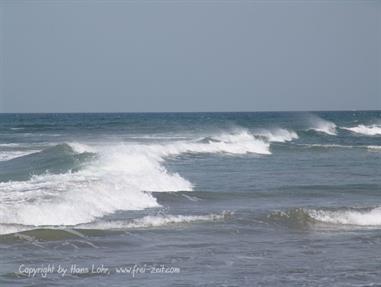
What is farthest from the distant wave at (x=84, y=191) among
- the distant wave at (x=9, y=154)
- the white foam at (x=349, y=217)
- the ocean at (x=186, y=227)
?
the white foam at (x=349, y=217)

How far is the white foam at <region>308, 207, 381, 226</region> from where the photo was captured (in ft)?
50.3

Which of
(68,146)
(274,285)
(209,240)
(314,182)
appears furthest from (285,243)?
(68,146)

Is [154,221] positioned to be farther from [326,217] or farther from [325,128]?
[325,128]

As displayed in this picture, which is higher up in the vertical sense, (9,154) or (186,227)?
(9,154)

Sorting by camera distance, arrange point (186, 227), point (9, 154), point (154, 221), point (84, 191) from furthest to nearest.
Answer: point (9, 154), point (84, 191), point (154, 221), point (186, 227)

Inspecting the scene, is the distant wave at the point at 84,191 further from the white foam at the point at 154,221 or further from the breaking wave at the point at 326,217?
the breaking wave at the point at 326,217

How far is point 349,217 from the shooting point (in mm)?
15562

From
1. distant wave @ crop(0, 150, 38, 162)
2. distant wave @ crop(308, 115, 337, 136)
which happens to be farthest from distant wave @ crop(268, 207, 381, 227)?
distant wave @ crop(308, 115, 337, 136)

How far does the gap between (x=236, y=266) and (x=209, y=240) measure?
2.07 m

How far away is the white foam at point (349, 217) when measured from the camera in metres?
15.3

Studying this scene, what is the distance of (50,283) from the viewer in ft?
32.9

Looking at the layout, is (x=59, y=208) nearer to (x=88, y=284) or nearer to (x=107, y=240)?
(x=107, y=240)

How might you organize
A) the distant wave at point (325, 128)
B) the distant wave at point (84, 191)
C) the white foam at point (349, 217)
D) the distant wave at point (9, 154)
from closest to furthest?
the distant wave at point (84, 191) < the white foam at point (349, 217) < the distant wave at point (9, 154) < the distant wave at point (325, 128)

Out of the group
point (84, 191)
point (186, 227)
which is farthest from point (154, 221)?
point (84, 191)
